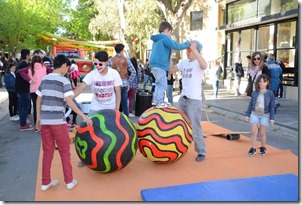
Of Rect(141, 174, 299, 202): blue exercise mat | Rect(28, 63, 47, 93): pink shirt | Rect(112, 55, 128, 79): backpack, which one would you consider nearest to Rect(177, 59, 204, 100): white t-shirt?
Rect(141, 174, 299, 202): blue exercise mat

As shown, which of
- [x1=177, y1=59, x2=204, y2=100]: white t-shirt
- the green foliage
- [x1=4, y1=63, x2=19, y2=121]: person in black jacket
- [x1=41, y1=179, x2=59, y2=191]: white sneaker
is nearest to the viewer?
[x1=41, y1=179, x2=59, y2=191]: white sneaker

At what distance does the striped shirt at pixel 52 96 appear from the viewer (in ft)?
14.6

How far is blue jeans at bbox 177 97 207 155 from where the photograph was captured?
5688mm

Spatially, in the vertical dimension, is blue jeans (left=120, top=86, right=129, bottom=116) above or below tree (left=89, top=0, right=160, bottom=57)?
below

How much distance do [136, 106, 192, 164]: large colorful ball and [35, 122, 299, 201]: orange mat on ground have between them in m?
0.29

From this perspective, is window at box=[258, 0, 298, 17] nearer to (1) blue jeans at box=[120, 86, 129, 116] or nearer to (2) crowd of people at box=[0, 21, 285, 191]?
(2) crowd of people at box=[0, 21, 285, 191]

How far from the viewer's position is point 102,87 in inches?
214

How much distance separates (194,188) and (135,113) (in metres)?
6.56

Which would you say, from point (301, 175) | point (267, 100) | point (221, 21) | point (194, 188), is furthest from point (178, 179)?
point (221, 21)

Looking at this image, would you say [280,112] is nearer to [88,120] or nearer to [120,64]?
[120,64]

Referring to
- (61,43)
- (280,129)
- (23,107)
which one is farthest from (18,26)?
(280,129)

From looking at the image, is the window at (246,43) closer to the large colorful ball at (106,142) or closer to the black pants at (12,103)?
the black pants at (12,103)

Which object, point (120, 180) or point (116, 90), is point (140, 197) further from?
point (116, 90)

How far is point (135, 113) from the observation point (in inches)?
424
